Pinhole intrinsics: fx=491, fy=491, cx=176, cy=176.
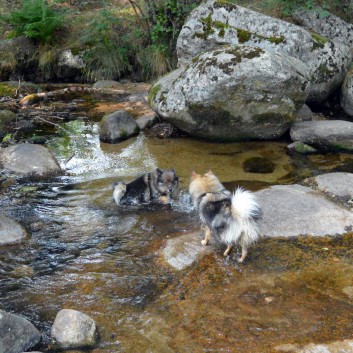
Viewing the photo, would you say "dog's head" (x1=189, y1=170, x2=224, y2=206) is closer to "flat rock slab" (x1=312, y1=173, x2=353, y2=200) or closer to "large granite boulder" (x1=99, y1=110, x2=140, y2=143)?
"flat rock slab" (x1=312, y1=173, x2=353, y2=200)

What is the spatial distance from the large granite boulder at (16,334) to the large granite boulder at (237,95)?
5.46 meters

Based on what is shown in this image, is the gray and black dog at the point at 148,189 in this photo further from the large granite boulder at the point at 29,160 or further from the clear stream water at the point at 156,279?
the large granite boulder at the point at 29,160

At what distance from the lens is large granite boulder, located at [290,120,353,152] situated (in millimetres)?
8766

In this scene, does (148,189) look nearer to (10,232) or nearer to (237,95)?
(10,232)

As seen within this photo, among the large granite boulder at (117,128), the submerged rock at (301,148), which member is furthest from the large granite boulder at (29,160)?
the submerged rock at (301,148)

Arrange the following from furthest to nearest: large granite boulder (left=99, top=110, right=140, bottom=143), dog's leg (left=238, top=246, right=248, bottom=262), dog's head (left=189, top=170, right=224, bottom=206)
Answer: large granite boulder (left=99, top=110, right=140, bottom=143), dog's head (left=189, top=170, right=224, bottom=206), dog's leg (left=238, top=246, right=248, bottom=262)

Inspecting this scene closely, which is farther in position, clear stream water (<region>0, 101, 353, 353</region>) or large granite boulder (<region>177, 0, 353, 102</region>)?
large granite boulder (<region>177, 0, 353, 102</region>)

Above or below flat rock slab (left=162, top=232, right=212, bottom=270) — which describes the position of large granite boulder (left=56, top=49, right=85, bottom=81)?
above

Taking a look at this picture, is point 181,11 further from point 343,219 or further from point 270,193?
point 343,219

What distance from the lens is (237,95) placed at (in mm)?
8477

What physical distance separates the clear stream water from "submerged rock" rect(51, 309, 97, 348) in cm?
10

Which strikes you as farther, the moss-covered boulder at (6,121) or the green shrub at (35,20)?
the green shrub at (35,20)

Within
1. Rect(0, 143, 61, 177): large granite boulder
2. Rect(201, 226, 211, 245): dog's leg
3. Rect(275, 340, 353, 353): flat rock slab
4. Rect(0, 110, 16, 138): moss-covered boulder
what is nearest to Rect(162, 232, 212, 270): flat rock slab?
Rect(201, 226, 211, 245): dog's leg

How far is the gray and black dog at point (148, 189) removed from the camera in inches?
279
